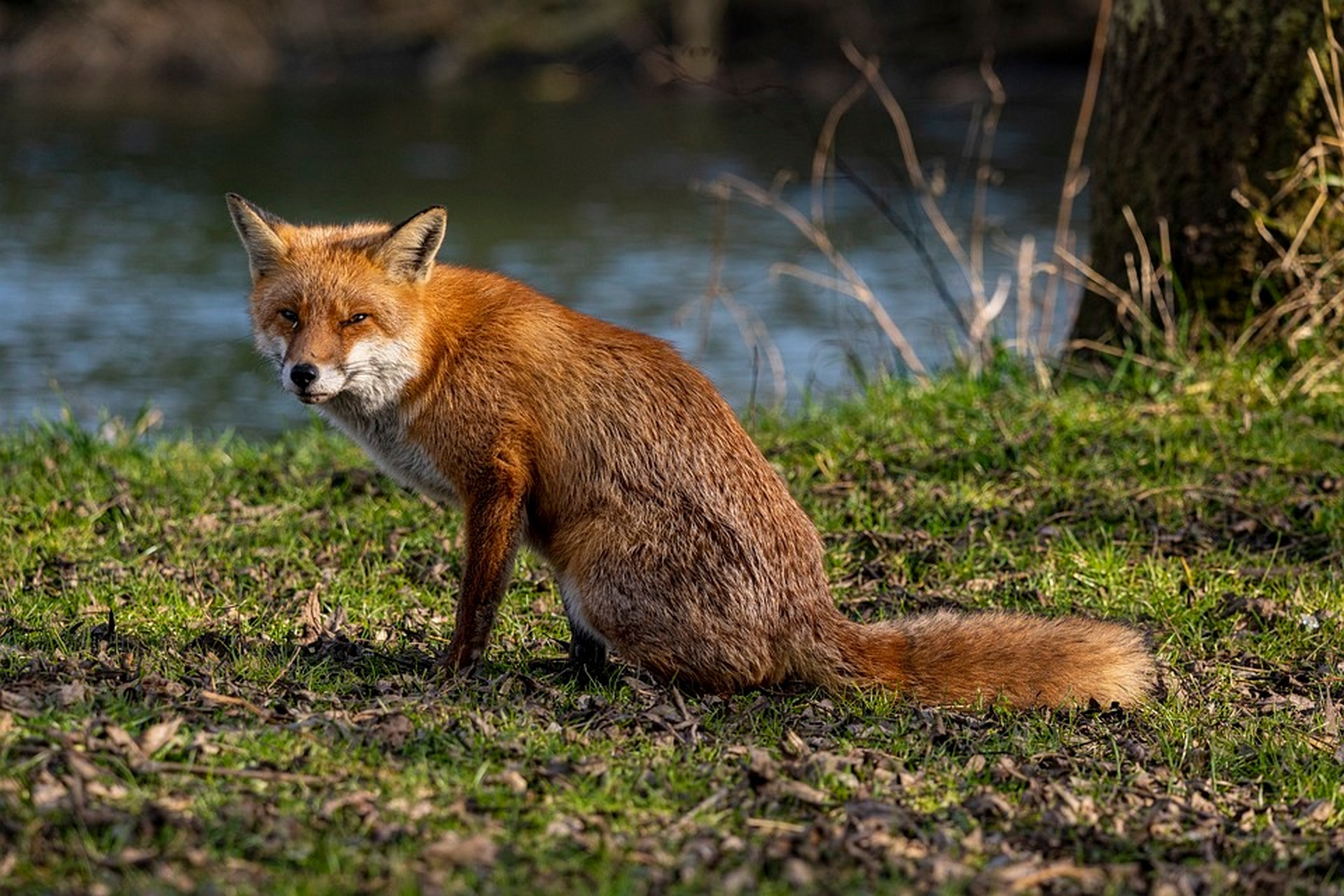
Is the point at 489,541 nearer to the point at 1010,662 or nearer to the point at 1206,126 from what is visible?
the point at 1010,662

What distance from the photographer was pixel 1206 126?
8023 mm

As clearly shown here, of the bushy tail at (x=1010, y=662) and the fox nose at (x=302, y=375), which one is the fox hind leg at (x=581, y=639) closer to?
the bushy tail at (x=1010, y=662)

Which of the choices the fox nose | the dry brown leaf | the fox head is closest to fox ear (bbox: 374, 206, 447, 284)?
the fox head

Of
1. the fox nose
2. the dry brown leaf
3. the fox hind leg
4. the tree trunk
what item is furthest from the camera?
the tree trunk

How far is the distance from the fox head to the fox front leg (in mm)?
447

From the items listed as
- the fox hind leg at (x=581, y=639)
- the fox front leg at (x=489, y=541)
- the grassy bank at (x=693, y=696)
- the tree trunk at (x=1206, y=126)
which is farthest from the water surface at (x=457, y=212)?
the fox front leg at (x=489, y=541)

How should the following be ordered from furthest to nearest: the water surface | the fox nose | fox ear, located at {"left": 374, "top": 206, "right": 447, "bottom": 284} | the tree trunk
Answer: the water surface < the tree trunk < fox ear, located at {"left": 374, "top": 206, "right": 447, "bottom": 284} < the fox nose

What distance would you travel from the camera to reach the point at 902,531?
6742 mm

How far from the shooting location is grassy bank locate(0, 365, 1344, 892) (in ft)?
12.1

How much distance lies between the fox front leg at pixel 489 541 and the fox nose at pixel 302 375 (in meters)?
0.59

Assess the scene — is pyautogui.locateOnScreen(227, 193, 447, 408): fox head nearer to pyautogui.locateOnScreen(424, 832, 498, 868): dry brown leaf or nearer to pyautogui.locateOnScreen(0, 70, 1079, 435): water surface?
pyautogui.locateOnScreen(424, 832, 498, 868): dry brown leaf

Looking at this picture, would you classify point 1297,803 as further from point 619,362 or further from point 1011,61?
point 1011,61

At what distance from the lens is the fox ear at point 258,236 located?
5180 mm

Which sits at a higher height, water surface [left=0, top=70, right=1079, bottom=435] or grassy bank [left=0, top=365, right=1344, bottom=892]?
grassy bank [left=0, top=365, right=1344, bottom=892]
